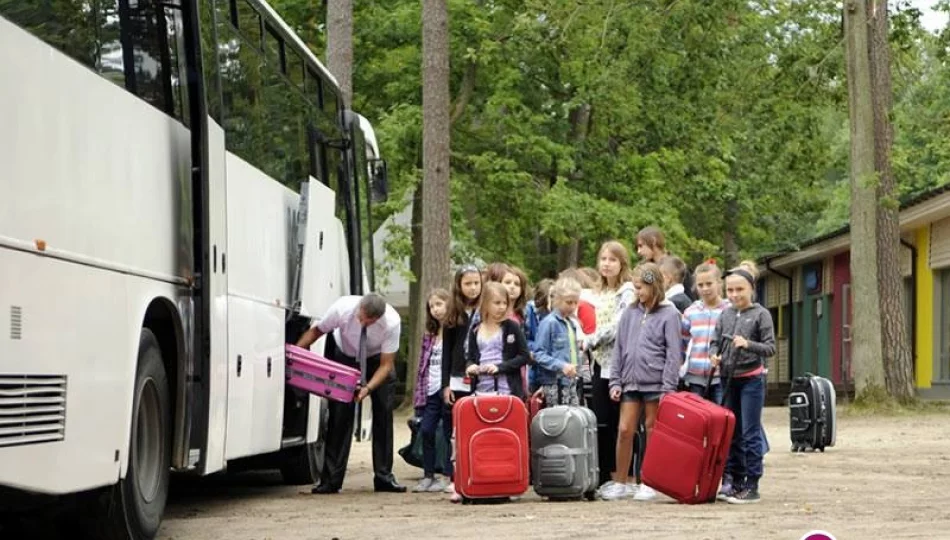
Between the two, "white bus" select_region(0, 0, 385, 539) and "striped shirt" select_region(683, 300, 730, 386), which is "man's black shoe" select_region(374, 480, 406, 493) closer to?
"white bus" select_region(0, 0, 385, 539)

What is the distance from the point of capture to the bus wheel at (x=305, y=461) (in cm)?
1722

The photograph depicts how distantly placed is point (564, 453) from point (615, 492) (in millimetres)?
625

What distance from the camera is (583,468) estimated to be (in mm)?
14266

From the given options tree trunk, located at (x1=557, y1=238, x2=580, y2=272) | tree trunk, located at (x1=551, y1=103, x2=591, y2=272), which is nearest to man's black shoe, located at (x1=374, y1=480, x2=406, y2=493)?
tree trunk, located at (x1=551, y1=103, x2=591, y2=272)

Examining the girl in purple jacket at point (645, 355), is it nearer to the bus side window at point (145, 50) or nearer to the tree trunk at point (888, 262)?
the bus side window at point (145, 50)

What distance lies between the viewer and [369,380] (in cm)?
1622

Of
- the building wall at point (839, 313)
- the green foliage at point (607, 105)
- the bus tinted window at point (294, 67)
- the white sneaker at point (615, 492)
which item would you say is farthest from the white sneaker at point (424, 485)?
the building wall at point (839, 313)

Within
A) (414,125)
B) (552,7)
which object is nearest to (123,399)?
(552,7)

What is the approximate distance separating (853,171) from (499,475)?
17367 millimetres

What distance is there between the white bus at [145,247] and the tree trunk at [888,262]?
1583 centimetres

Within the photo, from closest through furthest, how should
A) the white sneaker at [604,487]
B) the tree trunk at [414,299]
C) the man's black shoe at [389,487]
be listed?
the white sneaker at [604,487]
the man's black shoe at [389,487]
the tree trunk at [414,299]

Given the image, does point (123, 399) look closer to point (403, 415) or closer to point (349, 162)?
point (349, 162)

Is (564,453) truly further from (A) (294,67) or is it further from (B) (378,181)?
(B) (378,181)

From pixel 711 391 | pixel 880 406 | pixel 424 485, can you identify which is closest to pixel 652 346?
pixel 711 391
